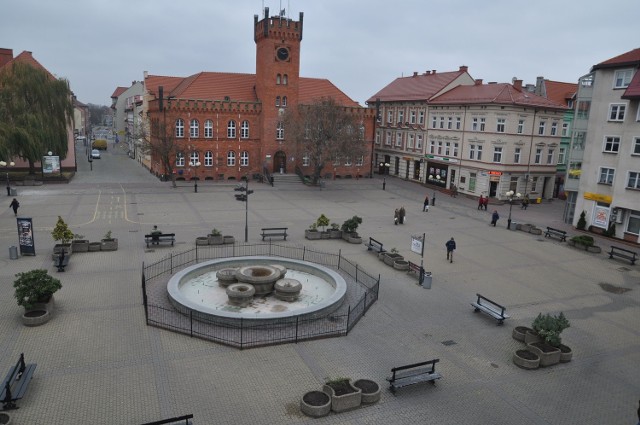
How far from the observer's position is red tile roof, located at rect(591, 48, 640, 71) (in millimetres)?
31609

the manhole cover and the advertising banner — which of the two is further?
the advertising banner

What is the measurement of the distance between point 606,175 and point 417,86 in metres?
30.6

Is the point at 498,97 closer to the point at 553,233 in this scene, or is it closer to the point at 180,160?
the point at 553,233

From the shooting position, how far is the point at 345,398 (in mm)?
12133

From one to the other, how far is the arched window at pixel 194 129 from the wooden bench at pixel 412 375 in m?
43.0

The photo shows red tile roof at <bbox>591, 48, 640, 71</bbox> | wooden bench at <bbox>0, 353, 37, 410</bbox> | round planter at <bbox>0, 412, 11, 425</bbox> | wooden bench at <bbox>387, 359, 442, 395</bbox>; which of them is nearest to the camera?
round planter at <bbox>0, 412, 11, 425</bbox>

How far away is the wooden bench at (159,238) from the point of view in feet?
85.3

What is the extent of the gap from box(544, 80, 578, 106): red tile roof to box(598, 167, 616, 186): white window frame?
22.4 m

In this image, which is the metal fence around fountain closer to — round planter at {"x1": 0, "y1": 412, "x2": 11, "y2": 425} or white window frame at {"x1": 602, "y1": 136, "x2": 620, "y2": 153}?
round planter at {"x1": 0, "y1": 412, "x2": 11, "y2": 425}

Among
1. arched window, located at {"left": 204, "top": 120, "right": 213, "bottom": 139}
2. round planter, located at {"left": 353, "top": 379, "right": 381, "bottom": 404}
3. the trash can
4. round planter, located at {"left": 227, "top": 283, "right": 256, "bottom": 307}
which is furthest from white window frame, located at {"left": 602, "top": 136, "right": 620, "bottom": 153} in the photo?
arched window, located at {"left": 204, "top": 120, "right": 213, "bottom": 139}

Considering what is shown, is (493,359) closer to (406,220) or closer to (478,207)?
(406,220)

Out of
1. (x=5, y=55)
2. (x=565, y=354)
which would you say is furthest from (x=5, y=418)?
(x=5, y=55)

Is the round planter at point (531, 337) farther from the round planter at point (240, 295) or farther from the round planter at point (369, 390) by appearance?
the round planter at point (240, 295)

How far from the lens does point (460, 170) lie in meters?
51.3
